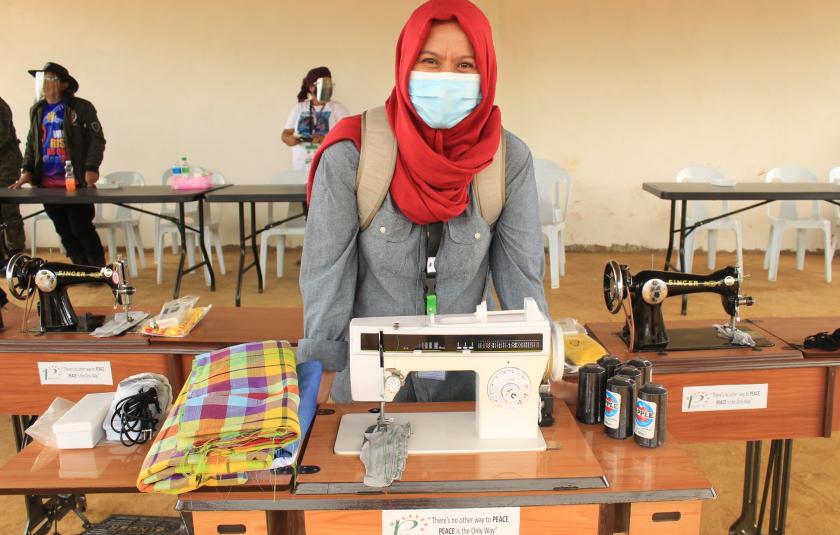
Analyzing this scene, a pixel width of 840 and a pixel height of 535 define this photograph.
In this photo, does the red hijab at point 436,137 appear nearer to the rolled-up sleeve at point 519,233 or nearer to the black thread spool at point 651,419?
the rolled-up sleeve at point 519,233

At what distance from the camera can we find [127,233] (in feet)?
17.6

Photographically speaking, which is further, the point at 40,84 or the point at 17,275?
the point at 40,84

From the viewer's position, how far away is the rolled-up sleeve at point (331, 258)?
4.72 feet

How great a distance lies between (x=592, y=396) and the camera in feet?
4.47

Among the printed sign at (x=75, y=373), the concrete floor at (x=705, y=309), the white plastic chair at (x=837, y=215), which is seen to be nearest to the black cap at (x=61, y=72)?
the concrete floor at (x=705, y=309)

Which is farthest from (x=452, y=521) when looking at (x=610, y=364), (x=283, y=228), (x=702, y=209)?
(x=702, y=209)

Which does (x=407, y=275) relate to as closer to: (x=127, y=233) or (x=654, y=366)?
(x=654, y=366)

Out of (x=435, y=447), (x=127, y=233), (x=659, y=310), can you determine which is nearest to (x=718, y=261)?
(x=659, y=310)

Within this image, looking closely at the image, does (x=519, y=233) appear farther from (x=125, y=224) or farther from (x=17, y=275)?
(x=125, y=224)

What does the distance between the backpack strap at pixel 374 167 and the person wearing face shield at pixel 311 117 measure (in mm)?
3824

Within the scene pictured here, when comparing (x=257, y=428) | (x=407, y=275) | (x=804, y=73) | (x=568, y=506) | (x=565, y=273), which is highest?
(x=804, y=73)

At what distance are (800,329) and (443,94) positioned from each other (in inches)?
52.7

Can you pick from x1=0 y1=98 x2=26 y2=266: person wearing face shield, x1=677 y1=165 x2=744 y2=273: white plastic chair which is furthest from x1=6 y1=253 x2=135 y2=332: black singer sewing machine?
x1=677 y1=165 x2=744 y2=273: white plastic chair

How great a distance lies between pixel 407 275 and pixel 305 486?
547 mm
